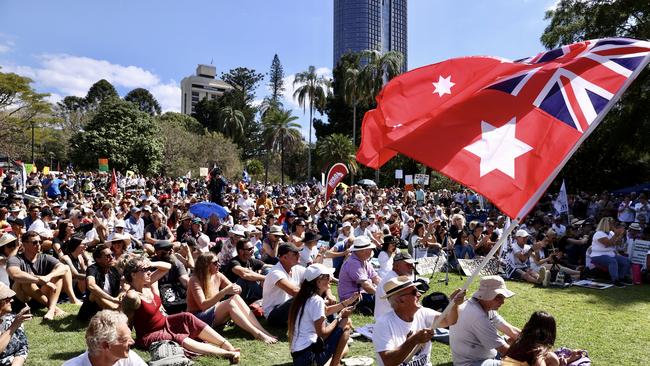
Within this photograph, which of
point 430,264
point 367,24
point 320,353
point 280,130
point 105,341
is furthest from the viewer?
point 367,24

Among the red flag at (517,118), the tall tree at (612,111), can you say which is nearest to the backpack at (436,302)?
the red flag at (517,118)

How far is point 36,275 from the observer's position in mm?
6488

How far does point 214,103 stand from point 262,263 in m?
66.5

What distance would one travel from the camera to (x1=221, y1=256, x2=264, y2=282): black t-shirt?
7.50 metres

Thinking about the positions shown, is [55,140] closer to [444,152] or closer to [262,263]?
[262,263]

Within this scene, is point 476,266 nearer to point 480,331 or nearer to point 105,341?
point 480,331

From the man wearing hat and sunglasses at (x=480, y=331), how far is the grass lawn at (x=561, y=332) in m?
1.22

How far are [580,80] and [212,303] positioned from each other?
4686mm

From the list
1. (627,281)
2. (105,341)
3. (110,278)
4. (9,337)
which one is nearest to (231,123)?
(627,281)

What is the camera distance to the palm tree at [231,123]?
63781mm

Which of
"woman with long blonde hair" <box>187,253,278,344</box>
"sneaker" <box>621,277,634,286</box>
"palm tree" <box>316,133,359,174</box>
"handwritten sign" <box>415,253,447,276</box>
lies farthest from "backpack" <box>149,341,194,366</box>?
"palm tree" <box>316,133,359,174</box>

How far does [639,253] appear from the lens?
11.2 meters

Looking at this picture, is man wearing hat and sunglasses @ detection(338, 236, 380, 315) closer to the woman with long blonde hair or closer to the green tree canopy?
the woman with long blonde hair

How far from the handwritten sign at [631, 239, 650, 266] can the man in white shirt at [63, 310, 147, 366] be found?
462 inches
